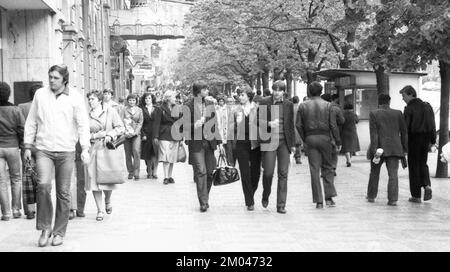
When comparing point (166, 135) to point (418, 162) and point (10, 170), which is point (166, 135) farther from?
point (10, 170)

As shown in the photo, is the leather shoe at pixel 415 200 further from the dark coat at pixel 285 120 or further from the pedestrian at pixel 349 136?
the pedestrian at pixel 349 136

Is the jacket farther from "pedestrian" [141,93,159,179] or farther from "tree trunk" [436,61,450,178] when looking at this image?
"pedestrian" [141,93,159,179]

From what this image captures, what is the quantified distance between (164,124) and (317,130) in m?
5.64

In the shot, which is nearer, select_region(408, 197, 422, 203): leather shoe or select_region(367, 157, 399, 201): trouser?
select_region(367, 157, 399, 201): trouser

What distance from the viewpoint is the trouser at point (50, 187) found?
870cm

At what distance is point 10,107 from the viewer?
36.2ft

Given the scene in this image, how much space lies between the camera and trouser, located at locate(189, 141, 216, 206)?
11.8 meters

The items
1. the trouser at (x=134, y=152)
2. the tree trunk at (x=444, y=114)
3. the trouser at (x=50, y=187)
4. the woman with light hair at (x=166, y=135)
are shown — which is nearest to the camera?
the trouser at (x=50, y=187)

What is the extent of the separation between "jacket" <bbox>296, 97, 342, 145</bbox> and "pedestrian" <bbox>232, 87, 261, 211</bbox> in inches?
27.7

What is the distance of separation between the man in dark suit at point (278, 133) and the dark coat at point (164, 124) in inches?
209

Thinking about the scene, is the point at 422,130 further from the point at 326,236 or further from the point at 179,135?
the point at 179,135

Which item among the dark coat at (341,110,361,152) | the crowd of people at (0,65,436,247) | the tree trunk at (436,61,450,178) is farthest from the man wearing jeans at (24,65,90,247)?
the dark coat at (341,110,361,152)

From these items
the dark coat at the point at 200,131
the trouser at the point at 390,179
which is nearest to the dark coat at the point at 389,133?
the trouser at the point at 390,179
